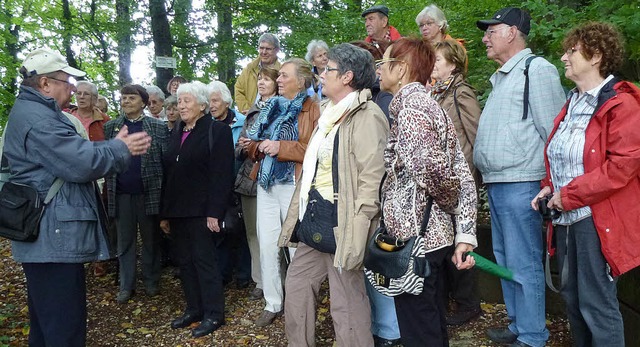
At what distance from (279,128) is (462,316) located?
7.30 ft

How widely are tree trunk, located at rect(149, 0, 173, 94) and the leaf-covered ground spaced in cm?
497

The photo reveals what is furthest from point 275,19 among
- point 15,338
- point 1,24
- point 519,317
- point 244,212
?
point 519,317

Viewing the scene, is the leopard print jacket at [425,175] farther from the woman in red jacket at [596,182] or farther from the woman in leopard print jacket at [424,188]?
the woman in red jacket at [596,182]

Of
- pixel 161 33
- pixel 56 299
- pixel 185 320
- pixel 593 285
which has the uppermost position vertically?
pixel 161 33

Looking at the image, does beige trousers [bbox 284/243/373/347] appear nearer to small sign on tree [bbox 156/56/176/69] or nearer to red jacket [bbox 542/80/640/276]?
red jacket [bbox 542/80/640/276]

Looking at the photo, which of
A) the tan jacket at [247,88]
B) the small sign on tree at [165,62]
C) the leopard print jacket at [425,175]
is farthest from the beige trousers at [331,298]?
the small sign on tree at [165,62]

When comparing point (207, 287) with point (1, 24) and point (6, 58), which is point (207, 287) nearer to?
point (6, 58)

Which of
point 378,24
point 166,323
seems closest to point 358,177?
point 166,323

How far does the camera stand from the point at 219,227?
456cm

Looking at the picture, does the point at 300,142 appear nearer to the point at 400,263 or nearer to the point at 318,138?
the point at 318,138

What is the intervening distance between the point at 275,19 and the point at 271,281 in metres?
7.04

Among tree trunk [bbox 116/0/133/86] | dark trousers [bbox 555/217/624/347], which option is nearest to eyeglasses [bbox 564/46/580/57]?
dark trousers [bbox 555/217/624/347]

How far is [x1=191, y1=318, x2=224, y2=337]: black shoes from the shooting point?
15.1 ft

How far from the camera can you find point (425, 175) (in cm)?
267
